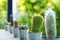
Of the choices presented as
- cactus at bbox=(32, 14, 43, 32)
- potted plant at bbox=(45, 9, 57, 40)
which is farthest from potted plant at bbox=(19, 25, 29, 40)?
potted plant at bbox=(45, 9, 57, 40)

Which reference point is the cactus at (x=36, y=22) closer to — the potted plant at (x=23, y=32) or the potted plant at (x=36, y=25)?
the potted plant at (x=36, y=25)

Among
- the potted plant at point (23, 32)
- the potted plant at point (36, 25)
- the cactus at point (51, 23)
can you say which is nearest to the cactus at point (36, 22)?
the potted plant at point (36, 25)

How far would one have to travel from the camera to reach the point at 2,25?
434cm

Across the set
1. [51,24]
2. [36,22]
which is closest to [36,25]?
[36,22]

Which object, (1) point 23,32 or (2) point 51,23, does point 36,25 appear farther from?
(1) point 23,32

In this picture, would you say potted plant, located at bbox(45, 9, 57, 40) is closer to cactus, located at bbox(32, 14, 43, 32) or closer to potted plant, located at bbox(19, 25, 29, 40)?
cactus, located at bbox(32, 14, 43, 32)

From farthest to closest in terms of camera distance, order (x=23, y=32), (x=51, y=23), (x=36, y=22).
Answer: (x=23, y=32)
(x=36, y=22)
(x=51, y=23)

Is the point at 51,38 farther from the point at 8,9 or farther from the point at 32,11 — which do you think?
the point at 8,9

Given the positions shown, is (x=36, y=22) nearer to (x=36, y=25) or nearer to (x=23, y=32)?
(x=36, y=25)

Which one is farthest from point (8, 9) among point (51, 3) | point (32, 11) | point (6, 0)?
point (51, 3)

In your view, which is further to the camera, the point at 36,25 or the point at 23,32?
the point at 23,32

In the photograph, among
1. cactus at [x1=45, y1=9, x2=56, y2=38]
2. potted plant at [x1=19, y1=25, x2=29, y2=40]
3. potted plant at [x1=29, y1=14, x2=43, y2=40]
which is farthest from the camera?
potted plant at [x1=19, y1=25, x2=29, y2=40]

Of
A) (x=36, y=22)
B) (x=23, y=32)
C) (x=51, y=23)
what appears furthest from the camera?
(x=23, y=32)

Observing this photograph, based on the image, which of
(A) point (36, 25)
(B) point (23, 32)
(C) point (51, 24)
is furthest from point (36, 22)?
(B) point (23, 32)
